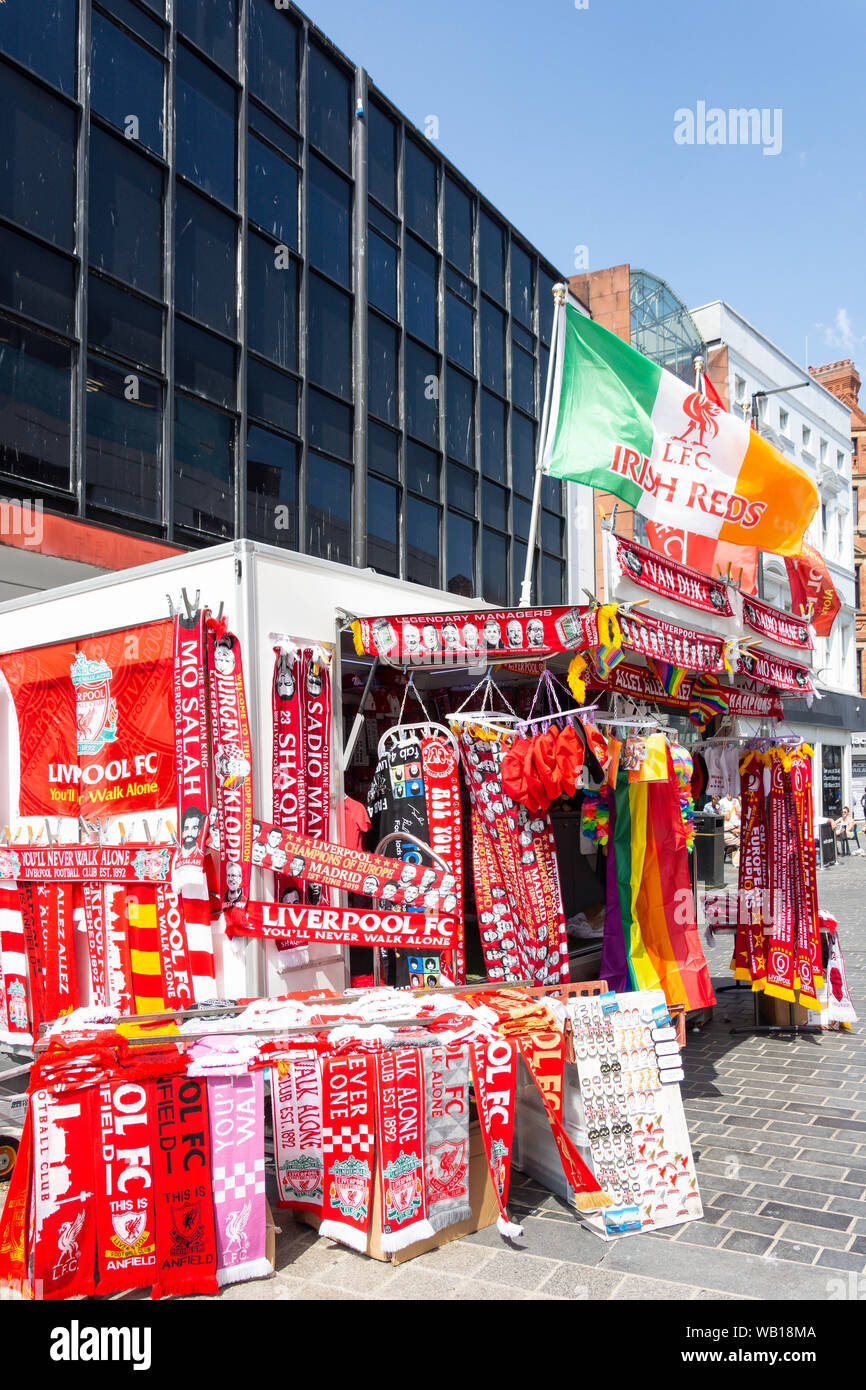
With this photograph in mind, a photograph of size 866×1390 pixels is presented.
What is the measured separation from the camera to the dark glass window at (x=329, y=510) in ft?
51.4

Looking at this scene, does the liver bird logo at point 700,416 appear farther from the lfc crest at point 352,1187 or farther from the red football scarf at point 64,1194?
the red football scarf at point 64,1194

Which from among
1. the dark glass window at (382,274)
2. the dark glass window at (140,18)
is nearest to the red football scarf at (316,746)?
the dark glass window at (140,18)

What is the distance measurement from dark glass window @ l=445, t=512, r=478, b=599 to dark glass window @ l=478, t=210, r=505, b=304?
5.20 meters

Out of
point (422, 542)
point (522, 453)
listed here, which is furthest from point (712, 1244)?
point (522, 453)

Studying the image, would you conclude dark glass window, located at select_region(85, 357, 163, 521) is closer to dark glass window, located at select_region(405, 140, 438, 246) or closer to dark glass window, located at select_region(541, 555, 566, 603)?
dark glass window, located at select_region(405, 140, 438, 246)

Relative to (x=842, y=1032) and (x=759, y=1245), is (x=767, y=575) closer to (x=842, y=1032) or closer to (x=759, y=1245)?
(x=842, y=1032)

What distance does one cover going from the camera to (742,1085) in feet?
21.0

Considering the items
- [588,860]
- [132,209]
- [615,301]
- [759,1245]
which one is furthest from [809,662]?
[615,301]

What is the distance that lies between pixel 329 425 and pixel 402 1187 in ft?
45.4

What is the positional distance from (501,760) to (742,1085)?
9.04 feet

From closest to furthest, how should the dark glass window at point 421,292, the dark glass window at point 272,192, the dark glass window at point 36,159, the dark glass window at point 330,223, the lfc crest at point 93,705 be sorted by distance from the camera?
1. the lfc crest at point 93,705
2. the dark glass window at point 36,159
3. the dark glass window at point 272,192
4. the dark glass window at point 330,223
5. the dark glass window at point 421,292

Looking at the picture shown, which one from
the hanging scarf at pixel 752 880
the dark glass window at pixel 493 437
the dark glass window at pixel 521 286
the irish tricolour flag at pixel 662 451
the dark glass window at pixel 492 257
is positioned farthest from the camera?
the dark glass window at pixel 521 286

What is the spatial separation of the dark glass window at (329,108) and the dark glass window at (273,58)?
0.42m

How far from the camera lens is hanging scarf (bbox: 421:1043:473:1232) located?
13.0 ft
